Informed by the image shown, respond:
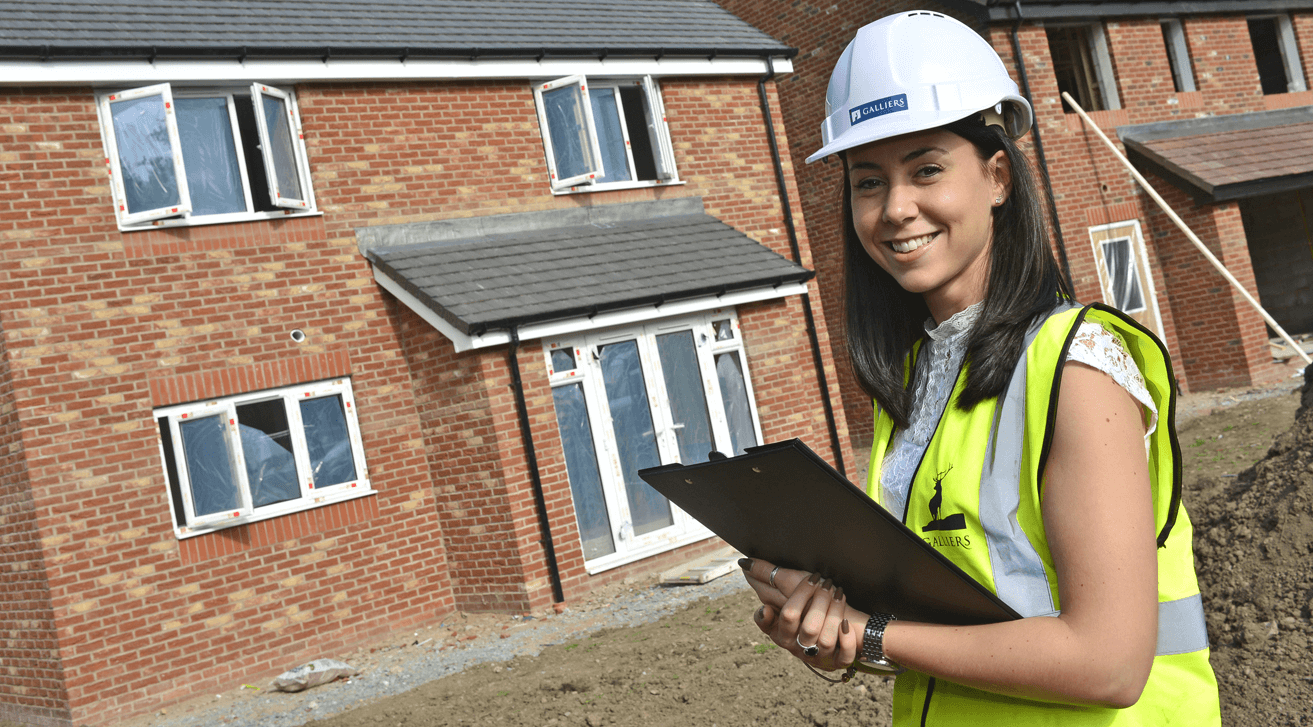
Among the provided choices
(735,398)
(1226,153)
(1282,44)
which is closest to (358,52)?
(735,398)

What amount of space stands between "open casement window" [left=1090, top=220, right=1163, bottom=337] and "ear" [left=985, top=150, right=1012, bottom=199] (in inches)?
547

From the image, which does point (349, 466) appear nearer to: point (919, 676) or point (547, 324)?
point (547, 324)

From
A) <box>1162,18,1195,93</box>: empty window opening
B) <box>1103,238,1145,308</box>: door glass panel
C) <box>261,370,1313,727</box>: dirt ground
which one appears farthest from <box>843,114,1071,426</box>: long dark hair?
<box>1162,18,1195,93</box>: empty window opening

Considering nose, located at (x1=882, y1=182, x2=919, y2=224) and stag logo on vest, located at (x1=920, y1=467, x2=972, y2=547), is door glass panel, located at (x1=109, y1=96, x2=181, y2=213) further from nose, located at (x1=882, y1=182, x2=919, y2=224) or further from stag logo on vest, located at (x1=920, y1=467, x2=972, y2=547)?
stag logo on vest, located at (x1=920, y1=467, x2=972, y2=547)

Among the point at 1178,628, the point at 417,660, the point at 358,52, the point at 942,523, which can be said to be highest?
the point at 358,52

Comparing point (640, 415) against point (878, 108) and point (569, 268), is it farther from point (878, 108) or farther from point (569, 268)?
point (878, 108)

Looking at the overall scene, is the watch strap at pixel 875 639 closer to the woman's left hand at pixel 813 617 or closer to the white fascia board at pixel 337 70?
the woman's left hand at pixel 813 617

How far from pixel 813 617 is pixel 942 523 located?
0.25m

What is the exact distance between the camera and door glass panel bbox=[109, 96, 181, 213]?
8.45 meters

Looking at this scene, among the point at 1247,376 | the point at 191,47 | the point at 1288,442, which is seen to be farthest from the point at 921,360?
the point at 1247,376

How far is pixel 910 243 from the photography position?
1.56 meters

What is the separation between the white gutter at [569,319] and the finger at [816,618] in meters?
7.50

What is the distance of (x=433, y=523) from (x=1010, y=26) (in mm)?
10709

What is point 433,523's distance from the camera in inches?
380
